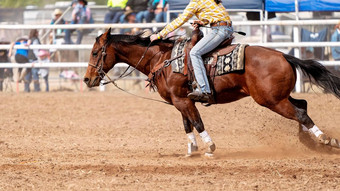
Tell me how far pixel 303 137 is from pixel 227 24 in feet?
6.18

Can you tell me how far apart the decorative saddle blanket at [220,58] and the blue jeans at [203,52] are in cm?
13

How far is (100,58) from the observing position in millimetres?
8156

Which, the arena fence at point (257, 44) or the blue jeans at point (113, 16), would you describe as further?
the blue jeans at point (113, 16)

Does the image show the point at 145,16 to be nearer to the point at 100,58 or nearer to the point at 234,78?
the point at 100,58

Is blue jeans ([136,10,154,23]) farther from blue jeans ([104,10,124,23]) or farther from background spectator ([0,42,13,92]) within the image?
background spectator ([0,42,13,92])

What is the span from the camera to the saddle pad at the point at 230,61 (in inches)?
290

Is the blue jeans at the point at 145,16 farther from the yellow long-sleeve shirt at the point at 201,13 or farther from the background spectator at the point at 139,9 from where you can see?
the yellow long-sleeve shirt at the point at 201,13

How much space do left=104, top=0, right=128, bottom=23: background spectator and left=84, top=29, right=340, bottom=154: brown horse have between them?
27.4 feet

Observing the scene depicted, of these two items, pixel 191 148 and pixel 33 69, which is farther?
pixel 33 69

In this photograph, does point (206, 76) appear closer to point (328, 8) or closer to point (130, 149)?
point (130, 149)

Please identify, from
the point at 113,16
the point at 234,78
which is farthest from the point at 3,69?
the point at 234,78

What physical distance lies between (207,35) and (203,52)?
232 millimetres

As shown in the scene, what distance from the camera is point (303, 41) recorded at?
14.4 m

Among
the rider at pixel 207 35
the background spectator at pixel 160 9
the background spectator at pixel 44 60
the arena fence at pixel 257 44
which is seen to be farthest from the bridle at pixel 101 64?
the background spectator at pixel 44 60
